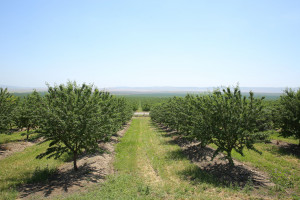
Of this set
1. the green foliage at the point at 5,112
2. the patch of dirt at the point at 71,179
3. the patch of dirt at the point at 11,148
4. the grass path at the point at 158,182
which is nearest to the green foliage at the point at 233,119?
the grass path at the point at 158,182

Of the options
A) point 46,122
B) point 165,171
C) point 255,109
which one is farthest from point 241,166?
point 46,122

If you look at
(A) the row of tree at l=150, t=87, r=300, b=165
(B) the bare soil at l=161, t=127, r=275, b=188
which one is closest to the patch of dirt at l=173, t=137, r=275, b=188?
(B) the bare soil at l=161, t=127, r=275, b=188

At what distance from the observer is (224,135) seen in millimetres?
13883

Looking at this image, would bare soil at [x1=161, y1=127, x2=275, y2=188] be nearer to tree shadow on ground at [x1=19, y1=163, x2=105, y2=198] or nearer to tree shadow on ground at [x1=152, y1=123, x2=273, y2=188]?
tree shadow on ground at [x1=152, y1=123, x2=273, y2=188]

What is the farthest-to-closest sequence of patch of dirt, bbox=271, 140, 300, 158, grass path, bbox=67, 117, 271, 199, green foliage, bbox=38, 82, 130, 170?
patch of dirt, bbox=271, 140, 300, 158 < green foliage, bbox=38, 82, 130, 170 < grass path, bbox=67, 117, 271, 199

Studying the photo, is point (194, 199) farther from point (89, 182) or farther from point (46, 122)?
point (46, 122)

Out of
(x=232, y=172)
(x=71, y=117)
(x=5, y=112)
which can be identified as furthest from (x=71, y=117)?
(x=5, y=112)

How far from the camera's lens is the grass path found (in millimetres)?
10594

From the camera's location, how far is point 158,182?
13.1 metres

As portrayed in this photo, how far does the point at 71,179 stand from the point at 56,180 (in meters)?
1.08

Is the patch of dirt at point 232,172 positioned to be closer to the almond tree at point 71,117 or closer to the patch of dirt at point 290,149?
the patch of dirt at point 290,149

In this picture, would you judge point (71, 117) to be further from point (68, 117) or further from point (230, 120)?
point (230, 120)

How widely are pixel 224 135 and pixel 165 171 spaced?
5697 mm

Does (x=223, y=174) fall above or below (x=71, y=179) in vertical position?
below
